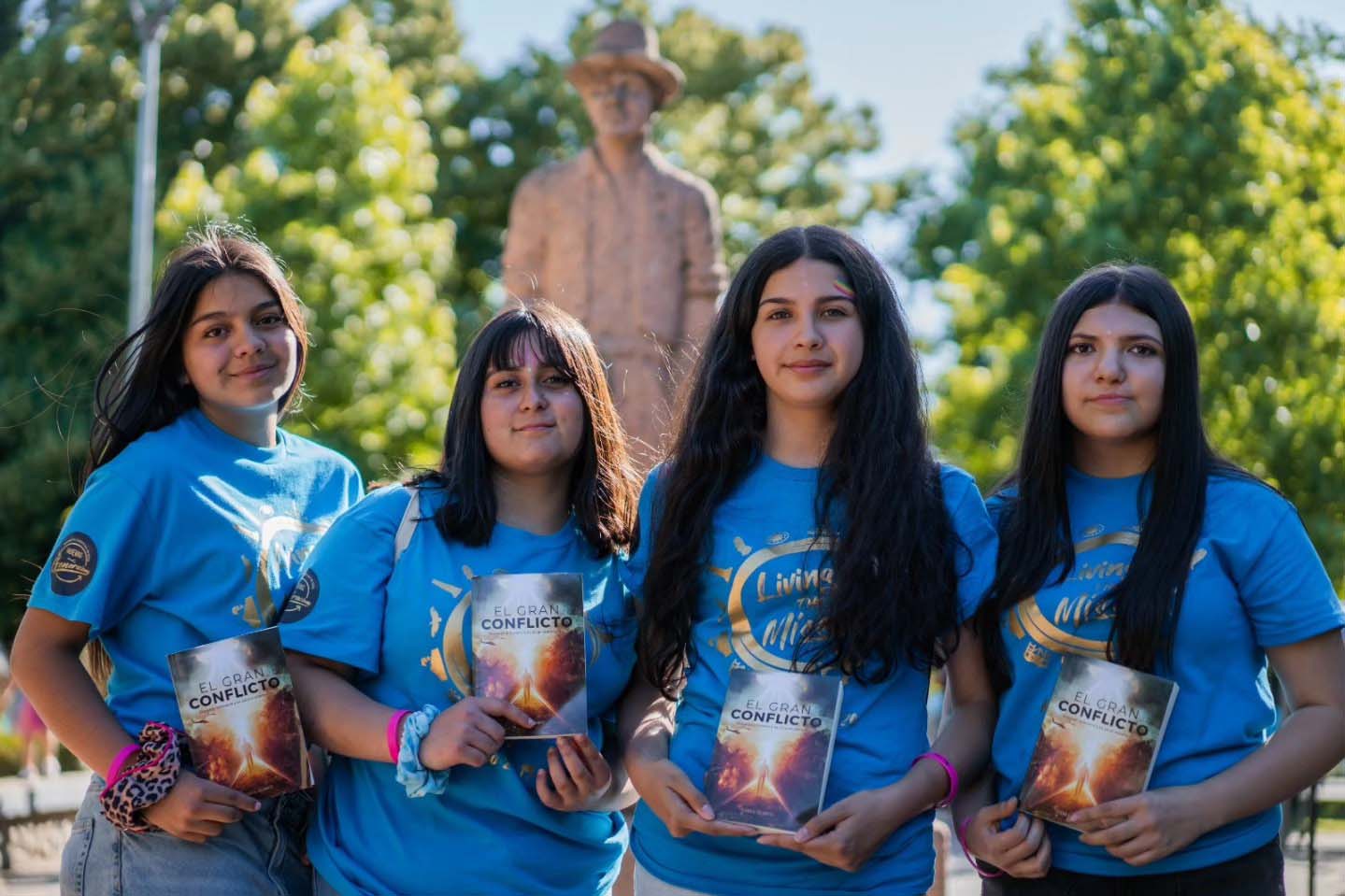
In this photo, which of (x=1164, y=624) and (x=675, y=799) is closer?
(x=675, y=799)

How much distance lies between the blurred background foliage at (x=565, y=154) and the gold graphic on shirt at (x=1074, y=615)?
76 centimetres

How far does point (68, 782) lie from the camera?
13.5 m

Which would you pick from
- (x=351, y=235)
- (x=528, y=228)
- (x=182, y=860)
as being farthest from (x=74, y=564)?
(x=351, y=235)

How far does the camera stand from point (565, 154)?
2727cm

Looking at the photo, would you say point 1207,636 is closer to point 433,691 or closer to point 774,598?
point 774,598

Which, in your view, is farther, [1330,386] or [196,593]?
[1330,386]

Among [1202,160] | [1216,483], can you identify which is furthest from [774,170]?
[1216,483]

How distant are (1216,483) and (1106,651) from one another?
1.39 feet

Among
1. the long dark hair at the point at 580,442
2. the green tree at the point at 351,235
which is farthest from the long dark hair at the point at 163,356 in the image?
the green tree at the point at 351,235

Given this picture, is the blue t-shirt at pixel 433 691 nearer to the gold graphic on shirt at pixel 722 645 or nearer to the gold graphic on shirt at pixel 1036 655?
the gold graphic on shirt at pixel 722 645

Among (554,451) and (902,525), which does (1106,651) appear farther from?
(554,451)

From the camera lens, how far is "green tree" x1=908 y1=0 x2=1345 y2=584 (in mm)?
11219

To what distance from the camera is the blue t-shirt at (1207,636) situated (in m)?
3.08

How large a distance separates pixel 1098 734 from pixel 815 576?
59cm
